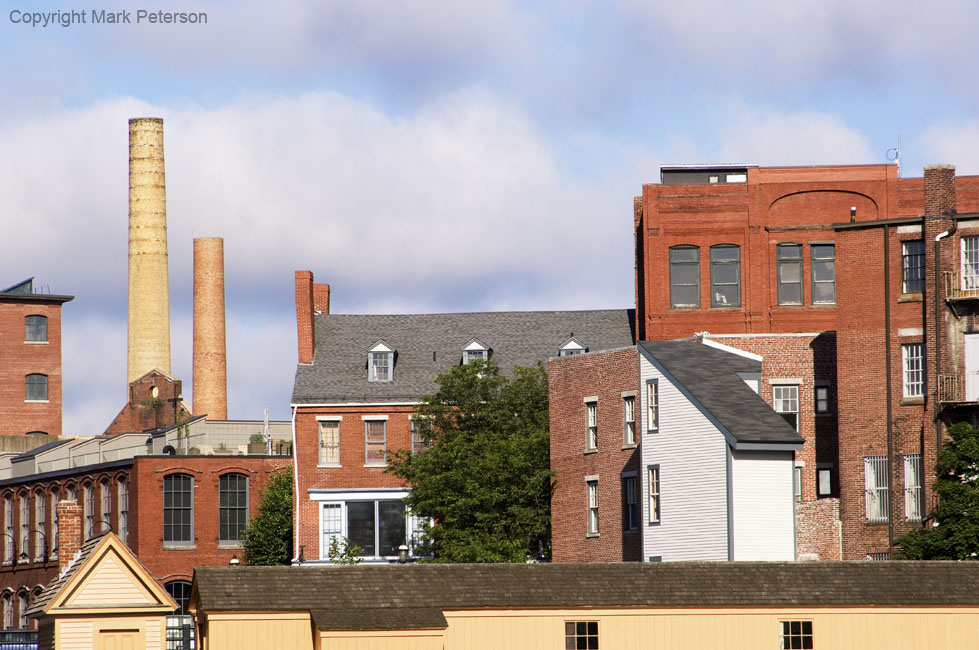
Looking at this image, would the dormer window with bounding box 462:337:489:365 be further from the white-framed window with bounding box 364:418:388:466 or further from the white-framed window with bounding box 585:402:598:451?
the white-framed window with bounding box 585:402:598:451

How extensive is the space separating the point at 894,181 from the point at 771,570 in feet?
107

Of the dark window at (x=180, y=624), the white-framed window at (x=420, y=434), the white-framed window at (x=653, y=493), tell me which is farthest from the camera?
the white-framed window at (x=420, y=434)

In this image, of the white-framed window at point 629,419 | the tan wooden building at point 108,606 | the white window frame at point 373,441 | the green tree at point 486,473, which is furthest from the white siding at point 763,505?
the white window frame at point 373,441

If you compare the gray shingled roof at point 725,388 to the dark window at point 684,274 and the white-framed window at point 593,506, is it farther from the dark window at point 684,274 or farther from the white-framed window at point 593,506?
the dark window at point 684,274

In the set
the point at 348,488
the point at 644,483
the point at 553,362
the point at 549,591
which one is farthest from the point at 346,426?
the point at 549,591

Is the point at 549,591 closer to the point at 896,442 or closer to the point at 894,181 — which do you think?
the point at 896,442

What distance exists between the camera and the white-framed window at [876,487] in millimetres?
60531

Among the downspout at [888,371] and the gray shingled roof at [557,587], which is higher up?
the downspout at [888,371]

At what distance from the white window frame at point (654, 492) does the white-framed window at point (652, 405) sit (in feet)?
4.41

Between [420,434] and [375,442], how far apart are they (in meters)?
5.22

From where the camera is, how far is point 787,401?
209 feet

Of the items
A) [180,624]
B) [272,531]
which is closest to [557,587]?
[180,624]

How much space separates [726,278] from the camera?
73.4 metres

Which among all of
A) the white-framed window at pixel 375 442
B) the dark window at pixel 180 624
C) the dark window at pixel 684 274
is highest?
the dark window at pixel 684 274
